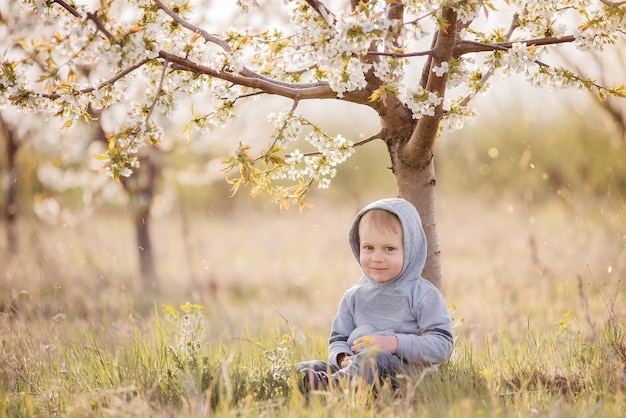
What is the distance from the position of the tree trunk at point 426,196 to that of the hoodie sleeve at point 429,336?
0.37 m

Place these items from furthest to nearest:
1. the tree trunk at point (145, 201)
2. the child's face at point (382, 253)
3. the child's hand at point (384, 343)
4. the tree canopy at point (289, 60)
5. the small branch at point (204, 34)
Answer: the tree trunk at point (145, 201) → the child's face at point (382, 253) → the child's hand at point (384, 343) → the small branch at point (204, 34) → the tree canopy at point (289, 60)

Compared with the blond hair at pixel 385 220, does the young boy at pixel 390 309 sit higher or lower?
lower

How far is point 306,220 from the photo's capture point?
14.1 meters

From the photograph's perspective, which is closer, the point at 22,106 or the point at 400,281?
the point at 22,106

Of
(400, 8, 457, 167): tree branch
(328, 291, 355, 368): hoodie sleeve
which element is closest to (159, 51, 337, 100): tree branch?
(400, 8, 457, 167): tree branch

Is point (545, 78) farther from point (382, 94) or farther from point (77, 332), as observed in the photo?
point (77, 332)

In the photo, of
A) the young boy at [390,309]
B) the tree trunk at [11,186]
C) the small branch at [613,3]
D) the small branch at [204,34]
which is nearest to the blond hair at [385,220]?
the young boy at [390,309]

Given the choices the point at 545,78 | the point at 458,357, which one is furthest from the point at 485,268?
the point at 545,78

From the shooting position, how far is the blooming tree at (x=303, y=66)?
8.98 feet

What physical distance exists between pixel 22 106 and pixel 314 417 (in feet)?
5.95

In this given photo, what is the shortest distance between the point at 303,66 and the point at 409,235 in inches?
42.8

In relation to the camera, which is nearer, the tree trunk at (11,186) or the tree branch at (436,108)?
the tree branch at (436,108)

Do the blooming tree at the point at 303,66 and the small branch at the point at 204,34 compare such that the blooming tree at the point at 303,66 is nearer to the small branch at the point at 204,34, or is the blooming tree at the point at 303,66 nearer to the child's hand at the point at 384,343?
the small branch at the point at 204,34

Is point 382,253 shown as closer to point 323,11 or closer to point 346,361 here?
point 346,361
